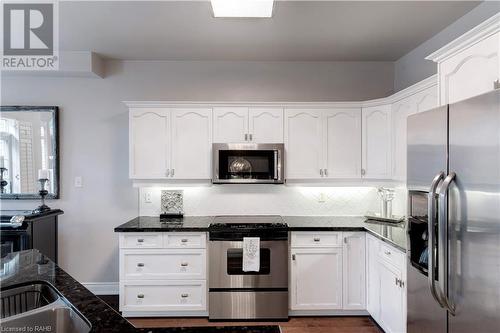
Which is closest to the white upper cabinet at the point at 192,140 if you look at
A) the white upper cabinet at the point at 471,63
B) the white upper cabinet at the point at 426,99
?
the white upper cabinet at the point at 426,99

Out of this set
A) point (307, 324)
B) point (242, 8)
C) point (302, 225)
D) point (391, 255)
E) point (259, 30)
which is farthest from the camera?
point (302, 225)

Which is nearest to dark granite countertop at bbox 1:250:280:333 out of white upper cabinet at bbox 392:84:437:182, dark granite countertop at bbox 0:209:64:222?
dark granite countertop at bbox 0:209:64:222

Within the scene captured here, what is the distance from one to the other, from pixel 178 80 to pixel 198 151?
941 mm

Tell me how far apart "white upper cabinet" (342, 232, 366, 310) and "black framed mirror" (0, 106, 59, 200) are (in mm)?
3196

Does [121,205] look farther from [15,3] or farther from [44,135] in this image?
[15,3]

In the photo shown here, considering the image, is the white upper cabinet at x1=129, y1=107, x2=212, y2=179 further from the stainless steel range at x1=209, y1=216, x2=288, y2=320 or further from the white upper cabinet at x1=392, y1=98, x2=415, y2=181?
the white upper cabinet at x1=392, y1=98, x2=415, y2=181

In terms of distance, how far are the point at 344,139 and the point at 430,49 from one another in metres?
1.15

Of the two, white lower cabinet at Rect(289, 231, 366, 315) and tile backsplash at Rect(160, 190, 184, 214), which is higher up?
tile backsplash at Rect(160, 190, 184, 214)

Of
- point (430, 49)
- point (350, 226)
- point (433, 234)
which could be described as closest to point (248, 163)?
point (350, 226)

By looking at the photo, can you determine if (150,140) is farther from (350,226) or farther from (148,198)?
(350,226)

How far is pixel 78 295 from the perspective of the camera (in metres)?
1.19

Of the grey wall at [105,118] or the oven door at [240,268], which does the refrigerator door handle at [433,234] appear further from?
the grey wall at [105,118]

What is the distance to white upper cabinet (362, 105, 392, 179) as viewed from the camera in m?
3.05

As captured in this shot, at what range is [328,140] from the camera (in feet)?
10.7
